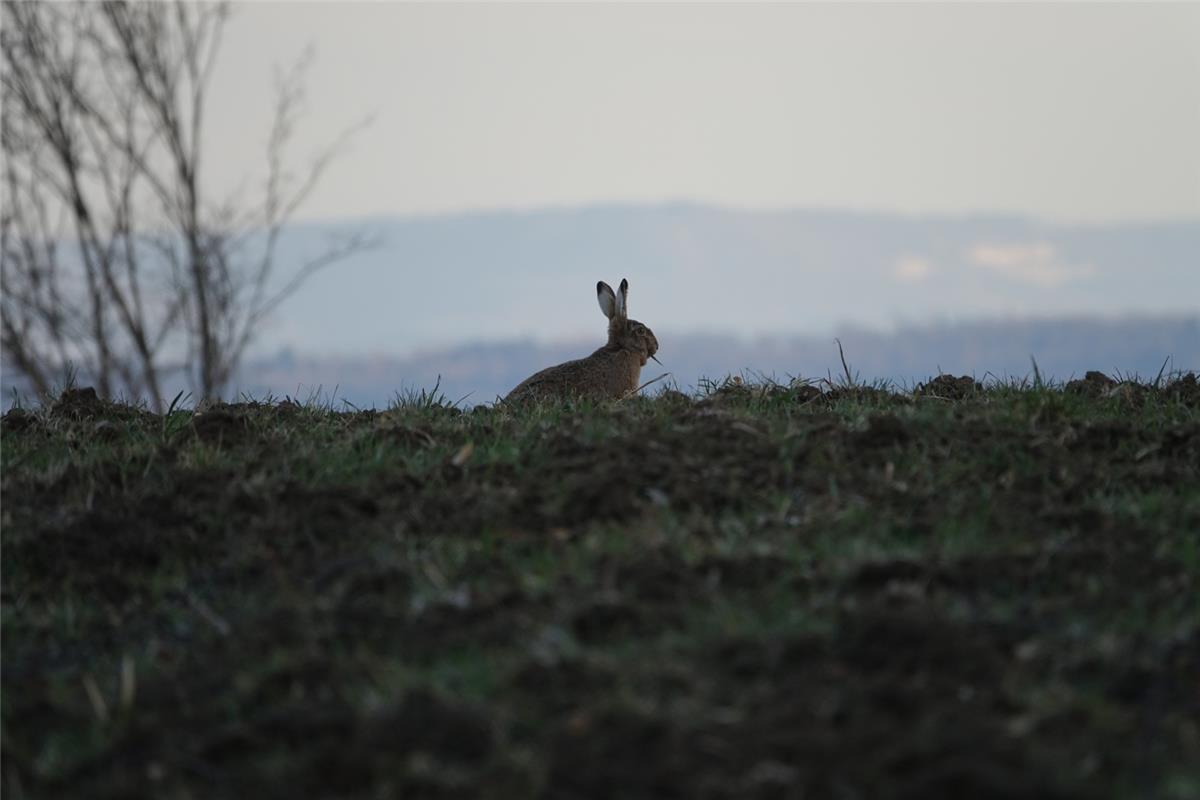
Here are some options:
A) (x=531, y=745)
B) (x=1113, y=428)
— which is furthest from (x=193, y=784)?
→ (x=1113, y=428)

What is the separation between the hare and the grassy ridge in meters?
2.23

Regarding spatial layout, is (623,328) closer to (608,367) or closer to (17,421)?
(608,367)

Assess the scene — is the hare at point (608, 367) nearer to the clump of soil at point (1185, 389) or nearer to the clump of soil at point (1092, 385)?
the clump of soil at point (1092, 385)

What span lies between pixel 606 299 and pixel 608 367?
110 cm

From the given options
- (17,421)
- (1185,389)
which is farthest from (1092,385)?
(17,421)

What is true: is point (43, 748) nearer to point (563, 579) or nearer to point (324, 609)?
point (324, 609)

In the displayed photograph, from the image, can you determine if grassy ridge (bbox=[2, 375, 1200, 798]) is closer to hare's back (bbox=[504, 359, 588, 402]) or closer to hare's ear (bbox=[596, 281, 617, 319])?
hare's back (bbox=[504, 359, 588, 402])

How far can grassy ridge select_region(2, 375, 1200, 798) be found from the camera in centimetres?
330

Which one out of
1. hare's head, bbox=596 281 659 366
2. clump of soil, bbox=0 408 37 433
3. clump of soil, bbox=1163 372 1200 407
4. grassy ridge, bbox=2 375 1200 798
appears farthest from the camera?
hare's head, bbox=596 281 659 366

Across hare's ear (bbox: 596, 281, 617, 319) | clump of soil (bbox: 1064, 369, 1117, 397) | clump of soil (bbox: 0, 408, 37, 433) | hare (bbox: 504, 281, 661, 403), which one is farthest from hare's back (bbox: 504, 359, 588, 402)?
clump of soil (bbox: 1064, 369, 1117, 397)

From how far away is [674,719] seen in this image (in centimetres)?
337

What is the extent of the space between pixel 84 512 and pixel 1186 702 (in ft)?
12.4

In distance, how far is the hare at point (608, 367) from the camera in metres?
8.76

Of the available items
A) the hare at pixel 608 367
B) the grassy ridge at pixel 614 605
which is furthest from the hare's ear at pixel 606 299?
the grassy ridge at pixel 614 605
